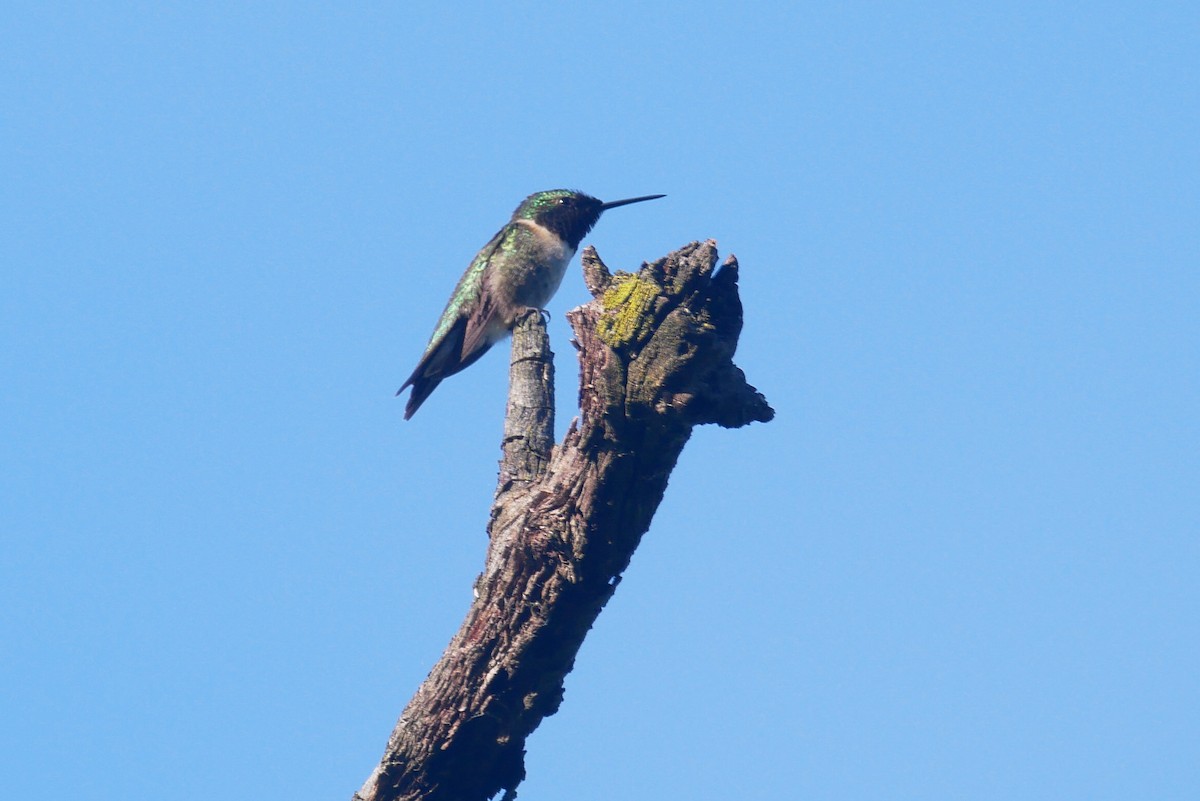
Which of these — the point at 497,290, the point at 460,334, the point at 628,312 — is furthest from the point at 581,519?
the point at 460,334

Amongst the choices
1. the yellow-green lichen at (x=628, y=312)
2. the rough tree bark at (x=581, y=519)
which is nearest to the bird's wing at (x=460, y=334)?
the rough tree bark at (x=581, y=519)

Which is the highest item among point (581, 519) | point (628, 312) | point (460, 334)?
point (460, 334)

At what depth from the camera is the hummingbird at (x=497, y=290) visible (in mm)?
8750

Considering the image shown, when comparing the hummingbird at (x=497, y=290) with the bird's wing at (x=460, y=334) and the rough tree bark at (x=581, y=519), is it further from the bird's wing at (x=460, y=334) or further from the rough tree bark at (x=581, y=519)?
the rough tree bark at (x=581, y=519)

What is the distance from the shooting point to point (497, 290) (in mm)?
8781

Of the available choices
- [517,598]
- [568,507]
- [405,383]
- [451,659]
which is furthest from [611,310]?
[405,383]

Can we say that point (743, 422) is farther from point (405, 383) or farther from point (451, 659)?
point (405, 383)

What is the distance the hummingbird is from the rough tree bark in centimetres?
413

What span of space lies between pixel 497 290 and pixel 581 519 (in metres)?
4.81

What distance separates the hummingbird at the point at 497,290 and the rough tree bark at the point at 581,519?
4128mm

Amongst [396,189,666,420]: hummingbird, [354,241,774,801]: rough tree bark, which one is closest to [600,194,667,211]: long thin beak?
[396,189,666,420]: hummingbird

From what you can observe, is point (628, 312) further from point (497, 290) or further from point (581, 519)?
point (497, 290)

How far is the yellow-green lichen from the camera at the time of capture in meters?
3.95

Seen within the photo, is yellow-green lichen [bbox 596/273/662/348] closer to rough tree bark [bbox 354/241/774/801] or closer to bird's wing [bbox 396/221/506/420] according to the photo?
rough tree bark [bbox 354/241/774/801]
